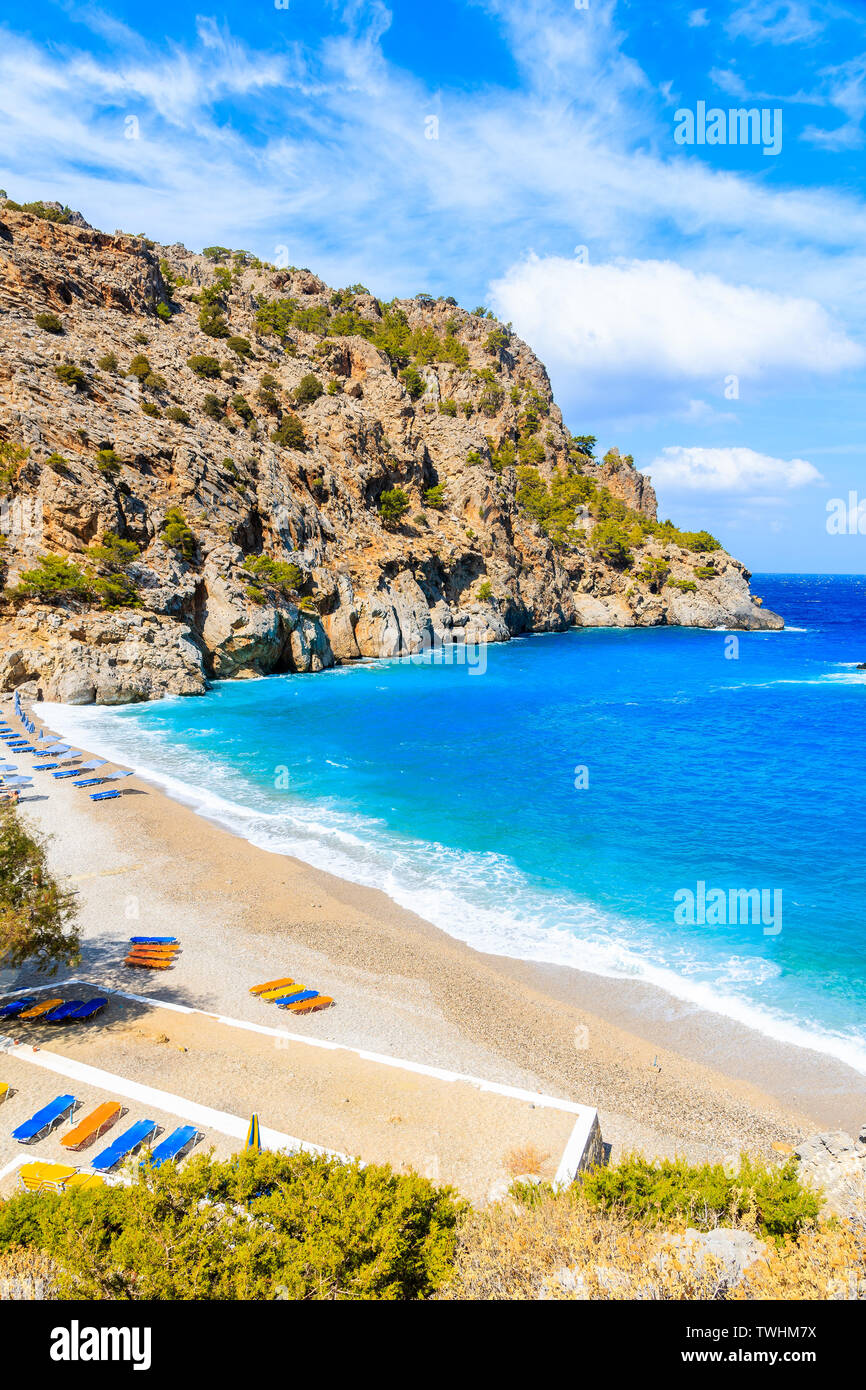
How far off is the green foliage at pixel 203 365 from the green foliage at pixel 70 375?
17.5 metres

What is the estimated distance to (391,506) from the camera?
265 ft

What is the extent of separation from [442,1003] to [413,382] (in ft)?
349

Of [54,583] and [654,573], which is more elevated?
[654,573]

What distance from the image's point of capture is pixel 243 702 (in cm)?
4831

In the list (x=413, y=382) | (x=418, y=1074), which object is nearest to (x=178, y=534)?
(x=418, y=1074)

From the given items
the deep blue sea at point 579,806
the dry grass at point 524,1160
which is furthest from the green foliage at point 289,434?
the dry grass at point 524,1160

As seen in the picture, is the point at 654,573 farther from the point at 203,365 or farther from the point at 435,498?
the point at 203,365

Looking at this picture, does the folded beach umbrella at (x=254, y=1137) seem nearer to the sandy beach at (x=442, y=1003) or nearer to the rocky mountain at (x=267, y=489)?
the sandy beach at (x=442, y=1003)

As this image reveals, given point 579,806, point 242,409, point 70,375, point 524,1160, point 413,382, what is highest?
point 413,382

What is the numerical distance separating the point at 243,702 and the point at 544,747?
22.3 metres

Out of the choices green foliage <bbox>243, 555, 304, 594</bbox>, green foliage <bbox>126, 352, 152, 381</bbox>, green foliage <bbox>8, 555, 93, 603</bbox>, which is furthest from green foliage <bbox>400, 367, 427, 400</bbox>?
green foliage <bbox>8, 555, 93, 603</bbox>

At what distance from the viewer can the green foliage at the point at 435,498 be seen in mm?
90000

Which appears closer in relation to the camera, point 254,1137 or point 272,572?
point 254,1137

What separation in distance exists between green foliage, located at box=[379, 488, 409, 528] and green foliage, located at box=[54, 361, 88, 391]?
3325 centimetres
